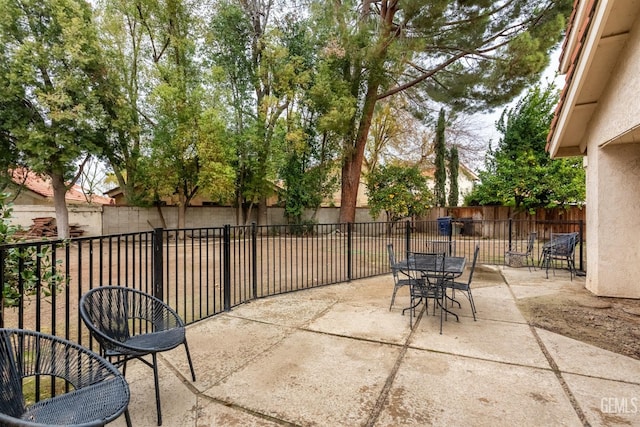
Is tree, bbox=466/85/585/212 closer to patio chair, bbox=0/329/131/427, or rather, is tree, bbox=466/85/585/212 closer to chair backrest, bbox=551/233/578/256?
chair backrest, bbox=551/233/578/256

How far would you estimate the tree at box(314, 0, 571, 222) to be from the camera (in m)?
11.6

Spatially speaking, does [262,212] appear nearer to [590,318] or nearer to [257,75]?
[257,75]

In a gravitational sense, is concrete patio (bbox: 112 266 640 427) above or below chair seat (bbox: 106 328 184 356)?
below

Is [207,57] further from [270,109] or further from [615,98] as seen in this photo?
[615,98]

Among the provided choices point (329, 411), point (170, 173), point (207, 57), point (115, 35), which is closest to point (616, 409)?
point (329, 411)

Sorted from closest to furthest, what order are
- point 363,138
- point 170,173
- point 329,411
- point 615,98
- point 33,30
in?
point 329,411 < point 615,98 < point 33,30 < point 170,173 < point 363,138

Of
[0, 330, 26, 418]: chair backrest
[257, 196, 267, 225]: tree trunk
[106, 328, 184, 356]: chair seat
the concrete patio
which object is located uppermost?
[257, 196, 267, 225]: tree trunk

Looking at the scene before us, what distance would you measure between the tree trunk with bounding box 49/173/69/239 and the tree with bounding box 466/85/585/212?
18.1 metres

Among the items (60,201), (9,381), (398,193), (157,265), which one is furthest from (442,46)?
(60,201)

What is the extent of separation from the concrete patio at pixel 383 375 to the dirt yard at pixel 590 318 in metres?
0.24

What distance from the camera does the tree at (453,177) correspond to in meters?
19.1

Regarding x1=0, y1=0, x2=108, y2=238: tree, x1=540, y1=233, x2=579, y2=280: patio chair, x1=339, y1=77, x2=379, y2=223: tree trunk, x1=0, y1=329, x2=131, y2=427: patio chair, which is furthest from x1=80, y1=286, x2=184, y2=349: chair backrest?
x1=339, y1=77, x2=379, y2=223: tree trunk

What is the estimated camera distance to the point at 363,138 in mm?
15438

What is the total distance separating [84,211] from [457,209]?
1851cm
